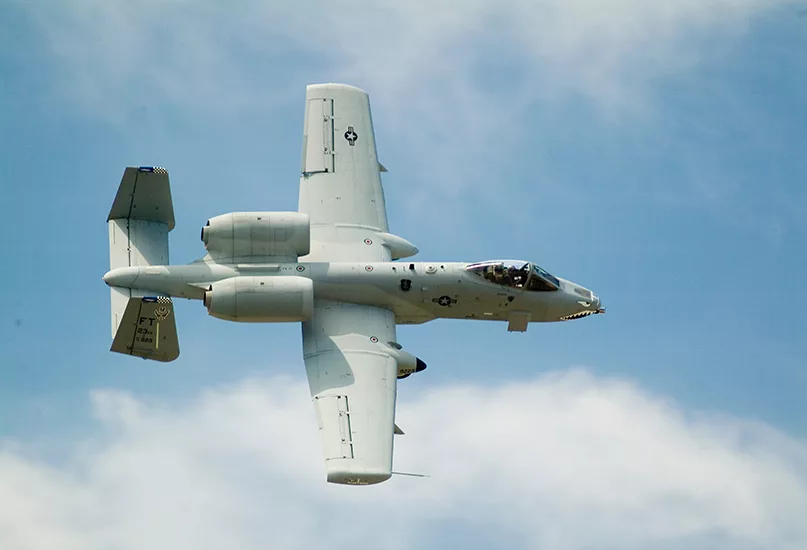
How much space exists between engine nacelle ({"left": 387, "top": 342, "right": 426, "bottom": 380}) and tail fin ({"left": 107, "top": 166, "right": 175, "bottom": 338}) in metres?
7.59

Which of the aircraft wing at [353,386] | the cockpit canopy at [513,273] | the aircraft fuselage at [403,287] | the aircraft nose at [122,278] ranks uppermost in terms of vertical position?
the cockpit canopy at [513,273]

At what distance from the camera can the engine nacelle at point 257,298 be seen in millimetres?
50625

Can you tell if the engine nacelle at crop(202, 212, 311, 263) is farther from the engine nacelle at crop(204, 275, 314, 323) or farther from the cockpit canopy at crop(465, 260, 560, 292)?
the cockpit canopy at crop(465, 260, 560, 292)

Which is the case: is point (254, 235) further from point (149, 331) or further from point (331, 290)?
point (149, 331)

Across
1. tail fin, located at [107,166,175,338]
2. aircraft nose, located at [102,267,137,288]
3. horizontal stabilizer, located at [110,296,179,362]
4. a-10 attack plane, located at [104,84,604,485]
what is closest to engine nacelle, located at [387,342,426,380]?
a-10 attack plane, located at [104,84,604,485]

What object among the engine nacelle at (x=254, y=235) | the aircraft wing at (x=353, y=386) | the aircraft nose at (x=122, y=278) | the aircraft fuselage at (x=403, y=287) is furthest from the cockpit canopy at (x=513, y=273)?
the aircraft nose at (x=122, y=278)

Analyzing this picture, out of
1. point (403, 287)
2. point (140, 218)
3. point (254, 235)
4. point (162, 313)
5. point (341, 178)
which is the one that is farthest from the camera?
point (341, 178)

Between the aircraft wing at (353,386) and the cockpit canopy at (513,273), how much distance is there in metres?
3.27

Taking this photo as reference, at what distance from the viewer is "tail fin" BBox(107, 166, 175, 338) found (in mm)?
52031

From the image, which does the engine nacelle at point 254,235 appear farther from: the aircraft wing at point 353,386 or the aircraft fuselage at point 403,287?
the aircraft wing at point 353,386

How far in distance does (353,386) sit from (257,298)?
399cm

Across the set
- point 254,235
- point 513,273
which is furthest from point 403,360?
point 254,235

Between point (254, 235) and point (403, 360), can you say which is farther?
point (403, 360)

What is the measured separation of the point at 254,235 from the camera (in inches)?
2041
